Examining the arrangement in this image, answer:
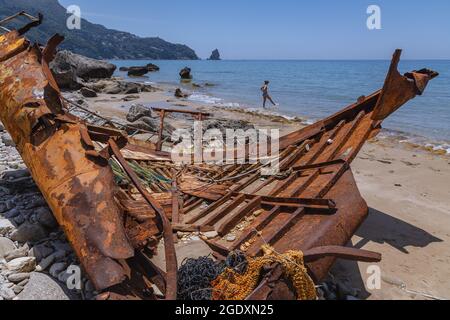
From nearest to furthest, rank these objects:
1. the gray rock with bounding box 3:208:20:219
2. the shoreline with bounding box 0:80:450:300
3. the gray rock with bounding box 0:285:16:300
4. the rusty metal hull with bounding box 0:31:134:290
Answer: the rusty metal hull with bounding box 0:31:134:290 < the gray rock with bounding box 0:285:16:300 < the shoreline with bounding box 0:80:450:300 < the gray rock with bounding box 3:208:20:219

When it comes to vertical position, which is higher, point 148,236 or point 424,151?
point 148,236

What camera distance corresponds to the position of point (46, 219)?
423 cm

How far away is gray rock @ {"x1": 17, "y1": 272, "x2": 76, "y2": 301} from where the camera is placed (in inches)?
125

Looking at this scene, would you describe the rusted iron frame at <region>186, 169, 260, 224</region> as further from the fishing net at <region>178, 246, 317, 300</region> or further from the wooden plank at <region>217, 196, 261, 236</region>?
the fishing net at <region>178, 246, 317, 300</region>

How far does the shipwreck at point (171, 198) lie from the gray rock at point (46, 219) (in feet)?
2.34

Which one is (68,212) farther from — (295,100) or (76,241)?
(295,100)

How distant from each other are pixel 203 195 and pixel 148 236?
259 cm

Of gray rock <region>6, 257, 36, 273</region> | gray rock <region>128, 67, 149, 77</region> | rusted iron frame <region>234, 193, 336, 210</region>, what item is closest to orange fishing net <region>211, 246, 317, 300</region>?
rusted iron frame <region>234, 193, 336, 210</region>

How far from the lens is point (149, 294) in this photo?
2871 mm

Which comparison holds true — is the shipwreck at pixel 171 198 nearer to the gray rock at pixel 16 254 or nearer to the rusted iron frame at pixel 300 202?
the rusted iron frame at pixel 300 202

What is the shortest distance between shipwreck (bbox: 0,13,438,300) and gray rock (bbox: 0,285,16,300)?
0.76m

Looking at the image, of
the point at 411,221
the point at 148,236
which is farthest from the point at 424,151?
the point at 148,236

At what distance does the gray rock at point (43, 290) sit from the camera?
319 cm
